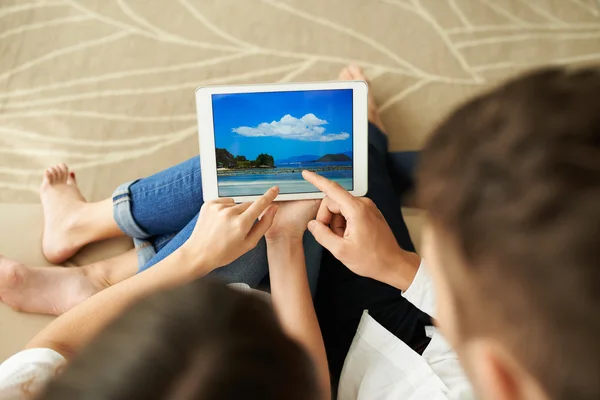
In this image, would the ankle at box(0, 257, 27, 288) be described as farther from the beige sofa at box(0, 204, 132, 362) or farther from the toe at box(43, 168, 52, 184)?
the toe at box(43, 168, 52, 184)

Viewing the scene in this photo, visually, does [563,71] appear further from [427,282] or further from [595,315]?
[427,282]

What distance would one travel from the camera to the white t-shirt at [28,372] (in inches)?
22.8

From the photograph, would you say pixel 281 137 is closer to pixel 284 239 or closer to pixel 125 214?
pixel 284 239

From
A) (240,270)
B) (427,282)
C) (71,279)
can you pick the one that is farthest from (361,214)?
(71,279)

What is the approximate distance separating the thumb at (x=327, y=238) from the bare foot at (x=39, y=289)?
449 millimetres

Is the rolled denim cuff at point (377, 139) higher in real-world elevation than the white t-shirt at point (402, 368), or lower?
higher

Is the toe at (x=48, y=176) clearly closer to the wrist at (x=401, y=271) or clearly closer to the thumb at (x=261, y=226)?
the thumb at (x=261, y=226)

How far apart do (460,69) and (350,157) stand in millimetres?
597

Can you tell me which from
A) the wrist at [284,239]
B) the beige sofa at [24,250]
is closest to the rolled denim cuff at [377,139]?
the wrist at [284,239]

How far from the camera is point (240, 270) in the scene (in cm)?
89

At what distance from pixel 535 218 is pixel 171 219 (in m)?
0.77

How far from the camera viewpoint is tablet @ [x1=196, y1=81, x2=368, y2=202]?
85cm

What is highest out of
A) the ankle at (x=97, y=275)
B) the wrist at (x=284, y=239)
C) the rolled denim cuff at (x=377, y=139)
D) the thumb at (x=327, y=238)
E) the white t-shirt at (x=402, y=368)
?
the rolled denim cuff at (x=377, y=139)

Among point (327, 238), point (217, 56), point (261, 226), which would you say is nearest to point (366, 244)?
point (327, 238)
